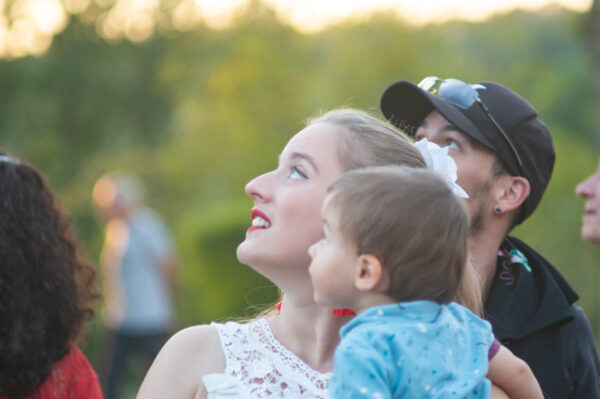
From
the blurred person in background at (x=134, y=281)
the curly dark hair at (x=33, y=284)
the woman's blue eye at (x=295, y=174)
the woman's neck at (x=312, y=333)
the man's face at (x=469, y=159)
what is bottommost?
the blurred person in background at (x=134, y=281)

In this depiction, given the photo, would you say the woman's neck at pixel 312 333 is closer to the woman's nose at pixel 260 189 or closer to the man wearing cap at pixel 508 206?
the woman's nose at pixel 260 189

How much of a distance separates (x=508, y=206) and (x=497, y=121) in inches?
13.3

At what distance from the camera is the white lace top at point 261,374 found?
2324 mm

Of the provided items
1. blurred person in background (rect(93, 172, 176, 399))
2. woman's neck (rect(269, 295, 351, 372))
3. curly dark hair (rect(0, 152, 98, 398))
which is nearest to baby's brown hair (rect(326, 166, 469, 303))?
woman's neck (rect(269, 295, 351, 372))

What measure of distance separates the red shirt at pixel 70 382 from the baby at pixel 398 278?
56.9 inches

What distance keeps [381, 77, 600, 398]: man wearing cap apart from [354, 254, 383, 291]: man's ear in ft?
4.19

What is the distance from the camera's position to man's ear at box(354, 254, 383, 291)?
1.88 metres

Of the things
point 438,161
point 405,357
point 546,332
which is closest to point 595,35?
point 546,332

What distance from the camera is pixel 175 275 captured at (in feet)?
29.1

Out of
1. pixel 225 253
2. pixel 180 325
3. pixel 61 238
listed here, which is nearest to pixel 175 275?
pixel 225 253

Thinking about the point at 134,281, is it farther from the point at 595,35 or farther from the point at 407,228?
the point at 407,228

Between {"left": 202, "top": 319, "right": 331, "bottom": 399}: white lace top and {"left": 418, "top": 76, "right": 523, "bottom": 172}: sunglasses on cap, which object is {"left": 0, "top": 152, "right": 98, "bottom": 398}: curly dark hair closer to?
{"left": 202, "top": 319, "right": 331, "bottom": 399}: white lace top

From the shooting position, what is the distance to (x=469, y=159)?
10.6 ft

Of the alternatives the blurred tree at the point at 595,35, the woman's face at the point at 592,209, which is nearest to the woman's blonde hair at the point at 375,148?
the woman's face at the point at 592,209
